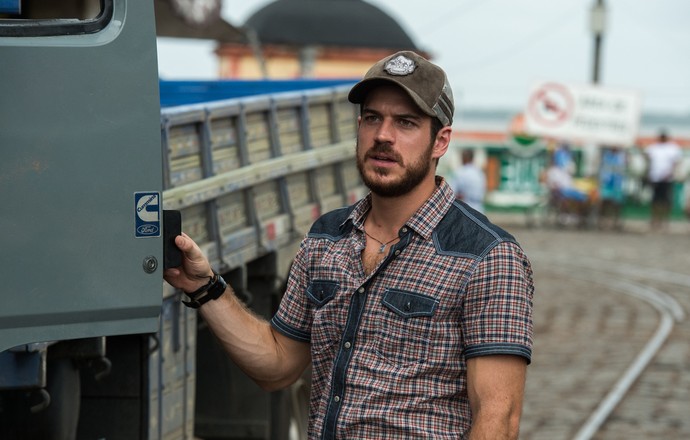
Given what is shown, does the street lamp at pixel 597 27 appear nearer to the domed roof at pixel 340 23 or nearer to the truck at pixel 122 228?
the domed roof at pixel 340 23

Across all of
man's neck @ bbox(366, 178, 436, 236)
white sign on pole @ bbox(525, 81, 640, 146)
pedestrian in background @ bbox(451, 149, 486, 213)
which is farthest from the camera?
white sign on pole @ bbox(525, 81, 640, 146)

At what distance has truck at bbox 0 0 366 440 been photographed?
4016mm

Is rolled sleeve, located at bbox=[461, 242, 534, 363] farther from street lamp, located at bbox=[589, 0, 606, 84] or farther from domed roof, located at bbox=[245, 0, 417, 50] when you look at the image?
street lamp, located at bbox=[589, 0, 606, 84]

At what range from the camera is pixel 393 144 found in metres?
4.03

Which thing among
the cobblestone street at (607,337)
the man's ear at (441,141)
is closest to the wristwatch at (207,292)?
the man's ear at (441,141)

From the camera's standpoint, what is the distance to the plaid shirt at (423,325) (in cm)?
397

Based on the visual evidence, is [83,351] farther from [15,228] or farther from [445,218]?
[445,218]

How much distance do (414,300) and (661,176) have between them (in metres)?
25.3

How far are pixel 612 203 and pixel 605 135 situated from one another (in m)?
1.37

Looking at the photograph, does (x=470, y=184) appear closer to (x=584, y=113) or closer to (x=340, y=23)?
(x=584, y=113)

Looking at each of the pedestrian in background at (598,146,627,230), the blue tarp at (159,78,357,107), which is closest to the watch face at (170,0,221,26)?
the blue tarp at (159,78,357,107)

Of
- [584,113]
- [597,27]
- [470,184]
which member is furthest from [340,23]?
[470,184]

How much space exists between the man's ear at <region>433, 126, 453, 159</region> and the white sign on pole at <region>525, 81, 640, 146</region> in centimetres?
2565

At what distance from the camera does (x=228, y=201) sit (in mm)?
7367
